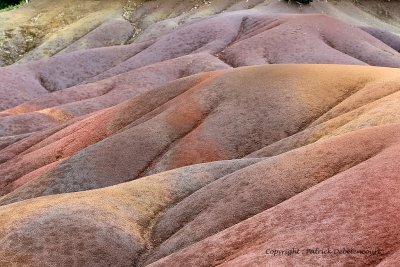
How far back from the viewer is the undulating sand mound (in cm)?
1171

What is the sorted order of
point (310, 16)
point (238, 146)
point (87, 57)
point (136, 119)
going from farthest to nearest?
point (87, 57)
point (310, 16)
point (136, 119)
point (238, 146)

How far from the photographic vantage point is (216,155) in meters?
23.7

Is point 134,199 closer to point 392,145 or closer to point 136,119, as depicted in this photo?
point 392,145

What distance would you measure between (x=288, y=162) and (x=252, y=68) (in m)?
13.5

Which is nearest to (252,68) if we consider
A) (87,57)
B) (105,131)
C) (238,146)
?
(238,146)

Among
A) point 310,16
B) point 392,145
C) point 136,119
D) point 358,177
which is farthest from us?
point 310,16

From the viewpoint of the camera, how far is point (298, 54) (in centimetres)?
4341

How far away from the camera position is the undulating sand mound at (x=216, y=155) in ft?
38.4

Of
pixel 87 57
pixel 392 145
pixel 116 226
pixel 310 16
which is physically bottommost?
pixel 87 57

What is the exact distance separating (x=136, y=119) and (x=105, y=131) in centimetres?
168

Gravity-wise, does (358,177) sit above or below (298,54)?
above

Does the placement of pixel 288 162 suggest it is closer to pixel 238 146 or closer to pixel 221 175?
pixel 221 175

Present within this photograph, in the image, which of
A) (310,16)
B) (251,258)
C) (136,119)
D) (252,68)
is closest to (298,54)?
(310,16)

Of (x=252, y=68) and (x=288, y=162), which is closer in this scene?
(x=288, y=162)
